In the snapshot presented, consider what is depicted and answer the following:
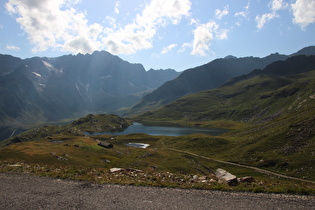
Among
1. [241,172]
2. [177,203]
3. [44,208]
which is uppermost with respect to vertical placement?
[44,208]

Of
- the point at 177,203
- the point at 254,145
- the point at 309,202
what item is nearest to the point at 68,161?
the point at 177,203

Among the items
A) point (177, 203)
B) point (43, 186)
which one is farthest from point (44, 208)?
point (177, 203)

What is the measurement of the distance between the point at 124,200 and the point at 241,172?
45898 millimetres

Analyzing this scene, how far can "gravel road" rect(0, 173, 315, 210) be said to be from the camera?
59.2ft

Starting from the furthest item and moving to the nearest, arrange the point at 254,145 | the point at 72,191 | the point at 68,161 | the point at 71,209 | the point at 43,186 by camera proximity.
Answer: the point at 254,145 < the point at 68,161 < the point at 43,186 < the point at 72,191 < the point at 71,209

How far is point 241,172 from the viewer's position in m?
56.3

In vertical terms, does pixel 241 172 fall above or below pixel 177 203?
below

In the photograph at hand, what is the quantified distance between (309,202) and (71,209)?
819 inches

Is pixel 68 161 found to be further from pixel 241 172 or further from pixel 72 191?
pixel 241 172

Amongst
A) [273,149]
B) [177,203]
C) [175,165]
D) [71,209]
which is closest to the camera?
[71,209]

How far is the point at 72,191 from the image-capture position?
21641 mm

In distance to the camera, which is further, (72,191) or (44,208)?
(72,191)

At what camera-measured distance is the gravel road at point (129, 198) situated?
18.0 m

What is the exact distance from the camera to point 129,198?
1980 cm
